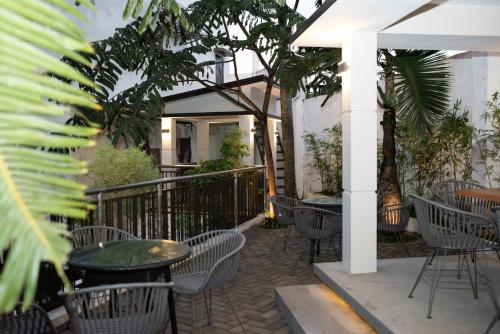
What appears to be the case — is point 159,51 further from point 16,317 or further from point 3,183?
point 3,183

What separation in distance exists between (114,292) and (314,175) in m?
10.2

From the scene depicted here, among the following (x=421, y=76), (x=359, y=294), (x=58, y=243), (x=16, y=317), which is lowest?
(x=359, y=294)

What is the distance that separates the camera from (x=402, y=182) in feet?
27.0

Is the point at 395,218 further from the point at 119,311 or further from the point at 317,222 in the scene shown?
the point at 119,311

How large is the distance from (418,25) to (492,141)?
286cm

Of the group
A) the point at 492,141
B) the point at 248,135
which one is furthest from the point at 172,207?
the point at 248,135

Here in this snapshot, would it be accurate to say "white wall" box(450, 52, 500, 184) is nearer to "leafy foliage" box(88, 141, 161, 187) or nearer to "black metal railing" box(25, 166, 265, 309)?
"black metal railing" box(25, 166, 265, 309)

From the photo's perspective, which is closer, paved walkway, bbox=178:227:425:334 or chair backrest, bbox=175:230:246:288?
chair backrest, bbox=175:230:246:288

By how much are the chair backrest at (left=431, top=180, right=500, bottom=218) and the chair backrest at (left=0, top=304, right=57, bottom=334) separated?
3.86 metres

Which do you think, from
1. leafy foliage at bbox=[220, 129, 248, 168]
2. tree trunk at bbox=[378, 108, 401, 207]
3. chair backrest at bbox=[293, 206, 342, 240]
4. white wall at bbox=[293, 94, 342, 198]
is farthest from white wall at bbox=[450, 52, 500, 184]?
leafy foliage at bbox=[220, 129, 248, 168]

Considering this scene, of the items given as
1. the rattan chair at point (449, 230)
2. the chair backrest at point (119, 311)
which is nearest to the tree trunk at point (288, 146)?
the rattan chair at point (449, 230)

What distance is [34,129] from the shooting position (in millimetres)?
361

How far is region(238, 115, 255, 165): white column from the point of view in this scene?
12.5 m

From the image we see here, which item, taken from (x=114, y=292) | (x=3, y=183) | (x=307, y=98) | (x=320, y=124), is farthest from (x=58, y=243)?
(x=307, y=98)
